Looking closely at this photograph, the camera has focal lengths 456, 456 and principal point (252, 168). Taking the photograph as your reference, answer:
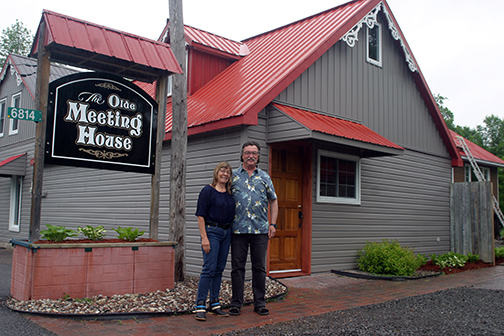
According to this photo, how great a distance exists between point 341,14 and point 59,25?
6255 millimetres

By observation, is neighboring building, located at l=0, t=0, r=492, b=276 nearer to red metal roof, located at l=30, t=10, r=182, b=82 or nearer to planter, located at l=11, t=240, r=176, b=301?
red metal roof, located at l=30, t=10, r=182, b=82

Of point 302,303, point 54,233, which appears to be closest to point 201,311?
point 302,303

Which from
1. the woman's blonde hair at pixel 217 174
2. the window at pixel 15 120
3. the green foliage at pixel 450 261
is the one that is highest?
the window at pixel 15 120

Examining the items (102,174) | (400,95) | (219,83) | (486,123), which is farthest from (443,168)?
(486,123)

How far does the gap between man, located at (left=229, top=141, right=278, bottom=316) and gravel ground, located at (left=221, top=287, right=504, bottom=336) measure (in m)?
0.66

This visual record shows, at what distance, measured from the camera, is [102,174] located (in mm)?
11398

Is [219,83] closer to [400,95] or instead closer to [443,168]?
[400,95]

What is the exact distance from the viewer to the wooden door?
8.00 metres

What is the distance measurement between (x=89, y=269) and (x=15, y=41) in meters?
32.5

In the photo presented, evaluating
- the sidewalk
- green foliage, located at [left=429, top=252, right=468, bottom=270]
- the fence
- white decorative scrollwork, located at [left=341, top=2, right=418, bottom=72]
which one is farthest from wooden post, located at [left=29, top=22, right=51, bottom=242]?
the fence

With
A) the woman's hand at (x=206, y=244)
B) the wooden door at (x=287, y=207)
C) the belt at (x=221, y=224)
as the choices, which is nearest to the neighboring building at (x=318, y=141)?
the wooden door at (x=287, y=207)

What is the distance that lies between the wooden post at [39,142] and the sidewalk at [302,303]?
1.18 metres

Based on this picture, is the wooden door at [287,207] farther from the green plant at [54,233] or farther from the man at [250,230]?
the green plant at [54,233]

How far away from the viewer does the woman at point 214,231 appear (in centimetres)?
510
